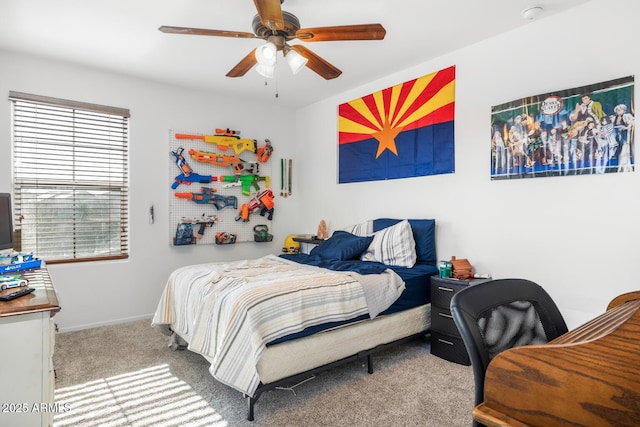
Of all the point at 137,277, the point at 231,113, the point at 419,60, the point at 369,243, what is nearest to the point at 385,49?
the point at 419,60

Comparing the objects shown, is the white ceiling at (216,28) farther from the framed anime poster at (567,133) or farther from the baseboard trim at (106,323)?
the baseboard trim at (106,323)

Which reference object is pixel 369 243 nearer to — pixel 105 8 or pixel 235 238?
pixel 235 238

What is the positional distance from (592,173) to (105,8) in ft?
11.8

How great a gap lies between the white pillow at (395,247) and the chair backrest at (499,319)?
2.10 m

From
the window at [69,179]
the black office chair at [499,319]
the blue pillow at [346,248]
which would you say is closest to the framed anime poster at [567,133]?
the blue pillow at [346,248]

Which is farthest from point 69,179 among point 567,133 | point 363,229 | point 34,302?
point 567,133

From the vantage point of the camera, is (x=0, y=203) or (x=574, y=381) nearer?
(x=574, y=381)

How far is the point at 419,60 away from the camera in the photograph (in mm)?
3430

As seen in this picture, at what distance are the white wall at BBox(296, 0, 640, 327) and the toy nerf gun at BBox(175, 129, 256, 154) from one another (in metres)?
1.92

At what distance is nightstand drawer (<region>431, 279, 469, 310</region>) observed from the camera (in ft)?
9.05

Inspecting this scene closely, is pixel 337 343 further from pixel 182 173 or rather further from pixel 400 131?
pixel 182 173

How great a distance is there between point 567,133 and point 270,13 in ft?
7.24

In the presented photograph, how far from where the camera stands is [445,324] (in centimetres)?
280

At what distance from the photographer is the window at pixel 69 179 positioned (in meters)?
3.31
